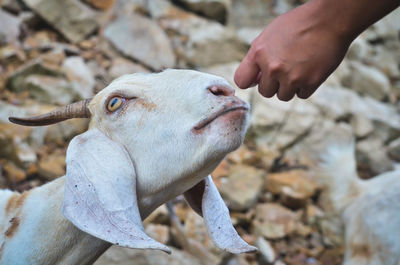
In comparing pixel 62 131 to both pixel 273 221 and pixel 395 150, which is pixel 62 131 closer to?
pixel 273 221

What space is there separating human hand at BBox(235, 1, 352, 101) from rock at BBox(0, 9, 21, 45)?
16.2ft

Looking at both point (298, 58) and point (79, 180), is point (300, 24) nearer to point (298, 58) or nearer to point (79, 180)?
point (298, 58)

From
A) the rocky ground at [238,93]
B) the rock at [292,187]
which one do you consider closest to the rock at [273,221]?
the rocky ground at [238,93]

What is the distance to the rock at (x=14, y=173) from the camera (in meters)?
3.47

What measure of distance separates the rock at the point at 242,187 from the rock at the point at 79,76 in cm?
202

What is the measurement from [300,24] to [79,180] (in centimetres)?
87

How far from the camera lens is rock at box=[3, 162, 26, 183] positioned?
3.47m

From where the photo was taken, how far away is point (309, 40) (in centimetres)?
116

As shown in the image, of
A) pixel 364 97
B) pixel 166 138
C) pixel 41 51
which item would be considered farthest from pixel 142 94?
pixel 364 97


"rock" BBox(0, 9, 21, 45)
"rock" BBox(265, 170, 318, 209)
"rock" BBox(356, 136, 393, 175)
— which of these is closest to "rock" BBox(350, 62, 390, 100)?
"rock" BBox(356, 136, 393, 175)

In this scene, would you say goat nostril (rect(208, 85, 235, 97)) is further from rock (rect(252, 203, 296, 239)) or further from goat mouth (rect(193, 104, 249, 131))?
rock (rect(252, 203, 296, 239))

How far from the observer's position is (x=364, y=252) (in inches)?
128

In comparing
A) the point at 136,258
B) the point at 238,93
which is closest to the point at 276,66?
the point at 136,258

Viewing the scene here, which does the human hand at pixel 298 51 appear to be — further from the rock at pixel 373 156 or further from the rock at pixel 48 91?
the rock at pixel 373 156
